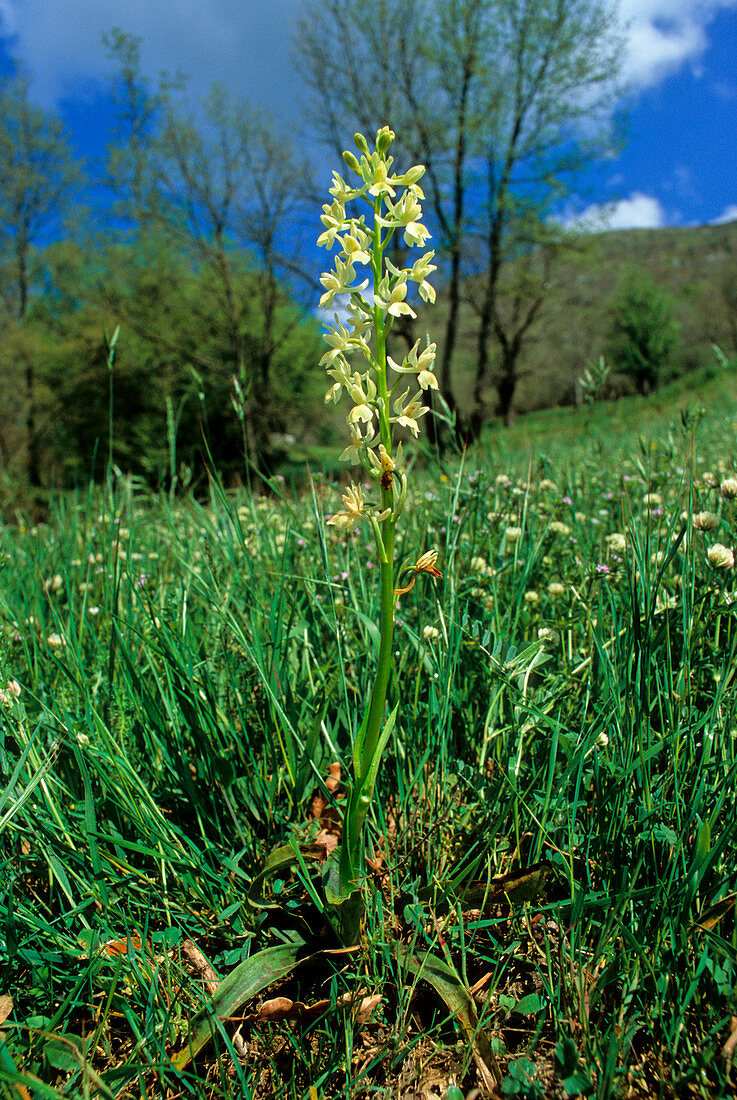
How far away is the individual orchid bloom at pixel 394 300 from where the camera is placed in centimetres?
101

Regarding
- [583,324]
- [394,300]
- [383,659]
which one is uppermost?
[583,324]

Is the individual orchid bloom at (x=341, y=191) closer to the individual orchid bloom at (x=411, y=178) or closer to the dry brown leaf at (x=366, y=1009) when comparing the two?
the individual orchid bloom at (x=411, y=178)

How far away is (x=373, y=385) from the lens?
99 centimetres

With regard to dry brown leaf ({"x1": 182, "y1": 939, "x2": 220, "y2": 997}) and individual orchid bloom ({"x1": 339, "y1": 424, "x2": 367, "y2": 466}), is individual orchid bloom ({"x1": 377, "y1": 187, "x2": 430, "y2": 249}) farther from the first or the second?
dry brown leaf ({"x1": 182, "y1": 939, "x2": 220, "y2": 997})

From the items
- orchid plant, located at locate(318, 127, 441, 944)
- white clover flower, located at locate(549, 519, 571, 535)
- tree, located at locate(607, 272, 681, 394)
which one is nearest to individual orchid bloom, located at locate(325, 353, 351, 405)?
orchid plant, located at locate(318, 127, 441, 944)

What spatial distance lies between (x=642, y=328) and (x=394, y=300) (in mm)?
46224

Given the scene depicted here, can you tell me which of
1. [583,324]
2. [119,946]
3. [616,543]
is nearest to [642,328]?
[583,324]

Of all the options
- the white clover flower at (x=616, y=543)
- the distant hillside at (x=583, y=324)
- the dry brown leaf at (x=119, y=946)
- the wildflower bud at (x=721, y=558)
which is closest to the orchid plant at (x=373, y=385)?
the dry brown leaf at (x=119, y=946)

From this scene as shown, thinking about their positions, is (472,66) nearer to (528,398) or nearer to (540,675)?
(540,675)

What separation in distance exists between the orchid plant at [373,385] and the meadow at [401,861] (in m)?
0.21

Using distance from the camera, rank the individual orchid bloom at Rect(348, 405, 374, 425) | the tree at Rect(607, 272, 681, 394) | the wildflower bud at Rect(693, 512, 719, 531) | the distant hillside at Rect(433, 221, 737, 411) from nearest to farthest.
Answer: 1. the individual orchid bloom at Rect(348, 405, 374, 425)
2. the wildflower bud at Rect(693, 512, 719, 531)
3. the distant hillside at Rect(433, 221, 737, 411)
4. the tree at Rect(607, 272, 681, 394)

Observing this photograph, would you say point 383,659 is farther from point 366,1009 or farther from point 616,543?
point 616,543

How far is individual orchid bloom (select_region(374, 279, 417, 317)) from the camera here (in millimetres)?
1007

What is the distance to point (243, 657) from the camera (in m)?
1.69
